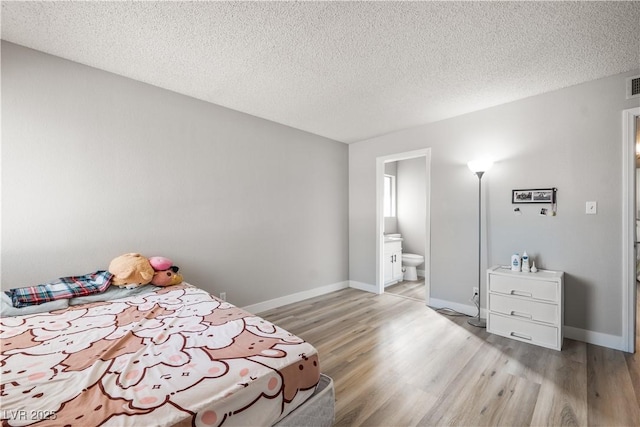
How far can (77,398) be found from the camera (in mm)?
940

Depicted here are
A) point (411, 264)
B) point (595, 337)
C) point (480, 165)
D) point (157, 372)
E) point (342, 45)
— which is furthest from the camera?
point (411, 264)

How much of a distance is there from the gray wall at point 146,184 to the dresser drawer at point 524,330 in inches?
89.8

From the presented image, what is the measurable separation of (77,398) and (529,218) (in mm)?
3655

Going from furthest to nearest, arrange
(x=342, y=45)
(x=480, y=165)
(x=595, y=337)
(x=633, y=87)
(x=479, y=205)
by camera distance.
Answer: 1. (x=479, y=205)
2. (x=480, y=165)
3. (x=595, y=337)
4. (x=633, y=87)
5. (x=342, y=45)

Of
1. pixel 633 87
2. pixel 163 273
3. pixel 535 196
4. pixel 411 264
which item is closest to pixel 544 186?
pixel 535 196

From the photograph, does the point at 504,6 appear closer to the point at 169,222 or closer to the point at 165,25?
the point at 165,25

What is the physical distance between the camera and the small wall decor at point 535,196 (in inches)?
110

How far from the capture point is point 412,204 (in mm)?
5477

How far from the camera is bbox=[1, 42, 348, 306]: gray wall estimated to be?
6.84 feet

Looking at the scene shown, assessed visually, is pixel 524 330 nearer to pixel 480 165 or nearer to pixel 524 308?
pixel 524 308

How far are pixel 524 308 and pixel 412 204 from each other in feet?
9.97

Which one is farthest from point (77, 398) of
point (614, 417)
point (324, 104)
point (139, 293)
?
point (324, 104)

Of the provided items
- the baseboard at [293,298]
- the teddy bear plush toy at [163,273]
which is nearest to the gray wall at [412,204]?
the baseboard at [293,298]

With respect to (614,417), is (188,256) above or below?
above
